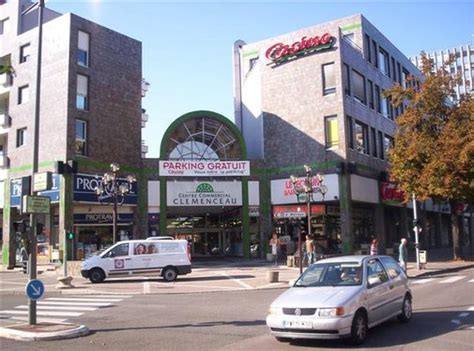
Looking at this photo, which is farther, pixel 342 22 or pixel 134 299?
pixel 342 22

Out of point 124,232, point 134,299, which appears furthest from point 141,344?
point 124,232

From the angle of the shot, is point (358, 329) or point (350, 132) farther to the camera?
point (350, 132)

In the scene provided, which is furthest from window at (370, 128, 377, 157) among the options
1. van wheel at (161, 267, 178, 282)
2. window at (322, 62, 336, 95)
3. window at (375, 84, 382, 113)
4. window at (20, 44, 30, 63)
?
window at (20, 44, 30, 63)

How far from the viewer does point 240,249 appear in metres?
41.0

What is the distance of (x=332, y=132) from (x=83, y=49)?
17.9 meters

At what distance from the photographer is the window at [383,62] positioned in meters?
46.9

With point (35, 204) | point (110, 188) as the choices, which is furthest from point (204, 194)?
point (35, 204)

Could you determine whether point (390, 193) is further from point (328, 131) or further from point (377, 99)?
point (328, 131)

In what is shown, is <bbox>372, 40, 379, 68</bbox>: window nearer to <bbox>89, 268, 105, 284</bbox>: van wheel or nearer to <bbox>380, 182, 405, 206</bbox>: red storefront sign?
<bbox>380, 182, 405, 206</bbox>: red storefront sign

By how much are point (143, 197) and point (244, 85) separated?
51.9ft

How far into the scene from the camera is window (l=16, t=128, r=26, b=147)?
38406mm

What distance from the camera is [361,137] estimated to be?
135 ft

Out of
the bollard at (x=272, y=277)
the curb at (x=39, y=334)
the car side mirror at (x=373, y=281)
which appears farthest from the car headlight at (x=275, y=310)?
the bollard at (x=272, y=277)

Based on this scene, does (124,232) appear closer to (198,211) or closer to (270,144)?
(198,211)
